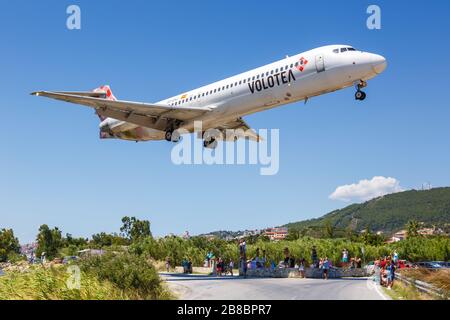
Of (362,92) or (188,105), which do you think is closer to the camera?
(362,92)

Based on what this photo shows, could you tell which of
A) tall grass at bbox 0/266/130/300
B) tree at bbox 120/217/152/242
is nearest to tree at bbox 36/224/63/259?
tree at bbox 120/217/152/242

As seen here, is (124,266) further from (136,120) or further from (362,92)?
(136,120)

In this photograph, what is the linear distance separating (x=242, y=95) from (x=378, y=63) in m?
9.17

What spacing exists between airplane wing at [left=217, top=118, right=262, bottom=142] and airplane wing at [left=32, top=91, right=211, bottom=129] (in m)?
5.95

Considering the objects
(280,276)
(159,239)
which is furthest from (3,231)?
(280,276)

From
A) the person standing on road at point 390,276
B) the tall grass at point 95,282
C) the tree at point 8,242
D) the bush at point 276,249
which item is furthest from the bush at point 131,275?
the tree at point 8,242

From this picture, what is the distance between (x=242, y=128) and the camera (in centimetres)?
4688

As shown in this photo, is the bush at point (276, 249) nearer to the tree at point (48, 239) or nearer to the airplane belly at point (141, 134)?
the airplane belly at point (141, 134)

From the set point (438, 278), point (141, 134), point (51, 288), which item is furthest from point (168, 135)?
point (51, 288)

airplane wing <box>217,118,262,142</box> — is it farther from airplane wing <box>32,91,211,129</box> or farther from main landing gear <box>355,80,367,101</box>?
main landing gear <box>355,80,367,101</box>

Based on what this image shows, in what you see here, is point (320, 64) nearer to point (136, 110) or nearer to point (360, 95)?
point (360, 95)

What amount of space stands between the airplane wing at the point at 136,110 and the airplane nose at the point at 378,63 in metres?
12.0
